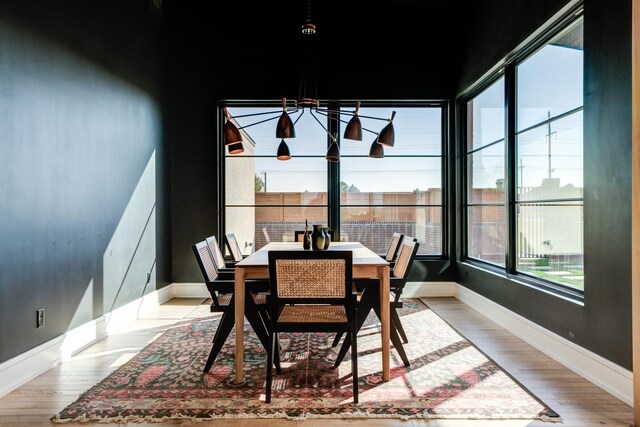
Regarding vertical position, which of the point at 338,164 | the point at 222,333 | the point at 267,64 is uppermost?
the point at 267,64

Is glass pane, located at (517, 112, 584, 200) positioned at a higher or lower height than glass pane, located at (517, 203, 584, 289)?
higher

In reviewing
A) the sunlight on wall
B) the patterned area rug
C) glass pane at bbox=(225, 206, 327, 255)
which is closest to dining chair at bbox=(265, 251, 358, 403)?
the patterned area rug

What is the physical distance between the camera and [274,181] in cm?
536

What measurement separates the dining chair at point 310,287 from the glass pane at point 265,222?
2.91m

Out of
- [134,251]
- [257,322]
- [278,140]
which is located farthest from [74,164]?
[278,140]

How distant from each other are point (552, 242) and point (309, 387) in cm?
224

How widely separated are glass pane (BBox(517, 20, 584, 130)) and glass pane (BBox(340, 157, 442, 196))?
168cm

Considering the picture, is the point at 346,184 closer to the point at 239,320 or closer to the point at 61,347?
the point at 239,320

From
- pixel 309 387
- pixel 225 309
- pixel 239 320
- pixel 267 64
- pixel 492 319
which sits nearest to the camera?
pixel 309 387

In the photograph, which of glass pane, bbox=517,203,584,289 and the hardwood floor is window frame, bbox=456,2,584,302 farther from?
the hardwood floor

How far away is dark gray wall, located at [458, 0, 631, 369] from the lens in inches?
92.6

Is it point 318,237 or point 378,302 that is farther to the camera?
point 318,237

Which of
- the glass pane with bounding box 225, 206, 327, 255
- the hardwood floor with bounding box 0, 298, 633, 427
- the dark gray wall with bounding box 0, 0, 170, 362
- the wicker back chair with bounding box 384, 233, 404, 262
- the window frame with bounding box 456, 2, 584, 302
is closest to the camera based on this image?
the hardwood floor with bounding box 0, 298, 633, 427

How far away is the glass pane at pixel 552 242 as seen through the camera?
9.63ft
